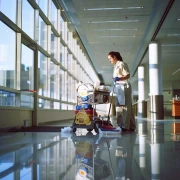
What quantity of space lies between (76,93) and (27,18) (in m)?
3.43

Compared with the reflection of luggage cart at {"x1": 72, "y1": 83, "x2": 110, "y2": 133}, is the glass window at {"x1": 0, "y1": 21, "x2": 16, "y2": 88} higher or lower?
higher

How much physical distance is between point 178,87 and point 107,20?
2595 cm

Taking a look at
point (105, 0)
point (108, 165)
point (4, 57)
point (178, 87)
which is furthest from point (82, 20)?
point (178, 87)

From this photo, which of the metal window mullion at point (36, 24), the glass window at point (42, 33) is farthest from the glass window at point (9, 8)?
the glass window at point (42, 33)

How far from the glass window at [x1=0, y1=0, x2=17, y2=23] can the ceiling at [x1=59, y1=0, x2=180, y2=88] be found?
382 cm

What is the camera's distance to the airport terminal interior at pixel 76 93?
1911mm

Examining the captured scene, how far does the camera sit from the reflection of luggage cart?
187 inches

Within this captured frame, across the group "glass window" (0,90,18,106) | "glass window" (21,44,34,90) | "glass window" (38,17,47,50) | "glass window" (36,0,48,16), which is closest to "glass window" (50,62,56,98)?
"glass window" (38,17,47,50)

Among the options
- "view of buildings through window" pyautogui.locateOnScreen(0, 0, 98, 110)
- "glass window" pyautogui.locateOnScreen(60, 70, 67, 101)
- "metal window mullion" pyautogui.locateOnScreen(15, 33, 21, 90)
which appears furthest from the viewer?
"glass window" pyautogui.locateOnScreen(60, 70, 67, 101)

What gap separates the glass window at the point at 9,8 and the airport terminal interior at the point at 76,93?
0.03m

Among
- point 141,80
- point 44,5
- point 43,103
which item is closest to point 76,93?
point 43,103

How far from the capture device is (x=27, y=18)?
7445 millimetres

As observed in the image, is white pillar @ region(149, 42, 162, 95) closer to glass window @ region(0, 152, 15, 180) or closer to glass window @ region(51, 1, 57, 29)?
glass window @ region(51, 1, 57, 29)

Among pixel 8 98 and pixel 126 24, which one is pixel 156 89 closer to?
pixel 126 24
